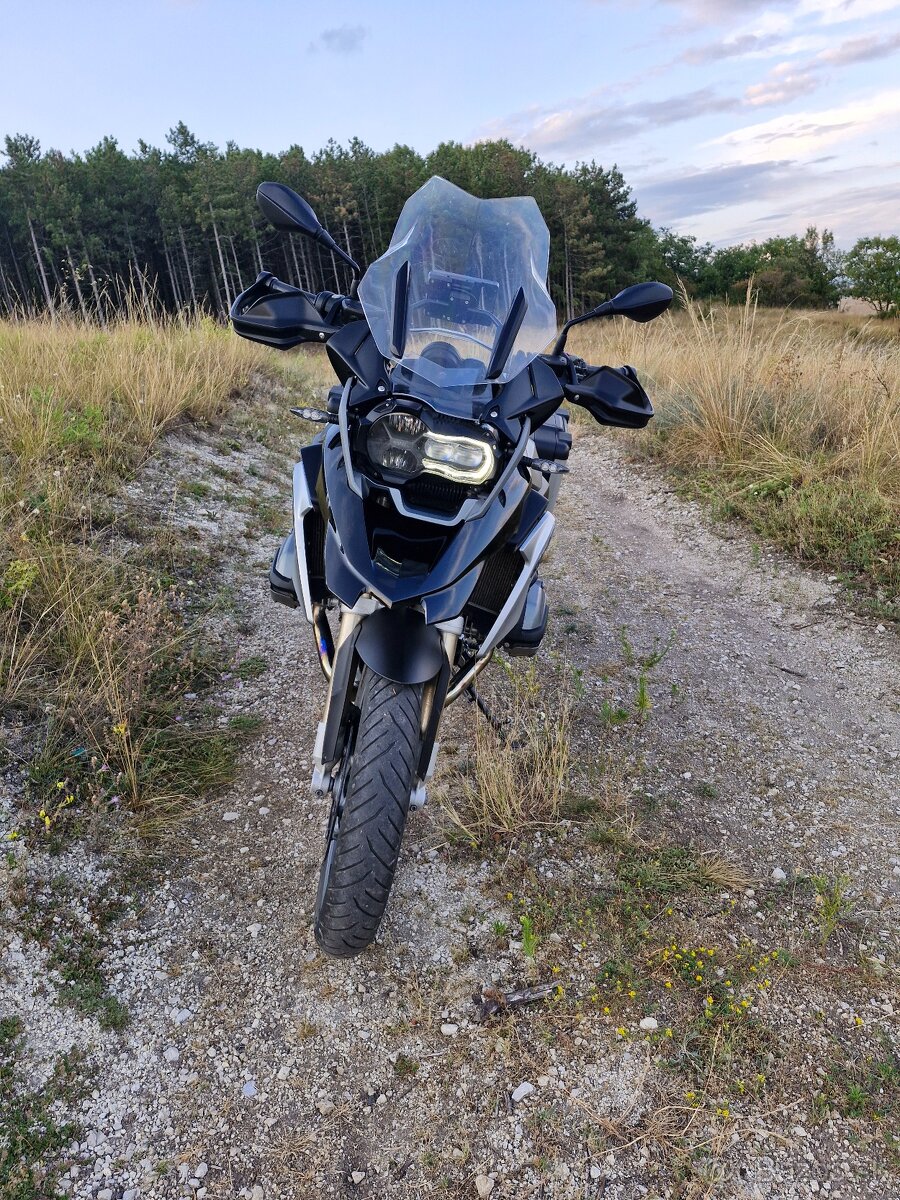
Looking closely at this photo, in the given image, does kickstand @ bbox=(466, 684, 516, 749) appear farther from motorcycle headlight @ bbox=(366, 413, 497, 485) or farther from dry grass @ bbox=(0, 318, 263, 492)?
dry grass @ bbox=(0, 318, 263, 492)

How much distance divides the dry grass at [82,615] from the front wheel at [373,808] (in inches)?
39.8

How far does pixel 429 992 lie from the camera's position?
1981 millimetres

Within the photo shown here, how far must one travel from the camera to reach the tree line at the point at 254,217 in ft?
102

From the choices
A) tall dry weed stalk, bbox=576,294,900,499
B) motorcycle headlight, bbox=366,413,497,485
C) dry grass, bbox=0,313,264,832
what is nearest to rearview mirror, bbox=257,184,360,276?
motorcycle headlight, bbox=366,413,497,485

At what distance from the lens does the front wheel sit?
5.66 feet

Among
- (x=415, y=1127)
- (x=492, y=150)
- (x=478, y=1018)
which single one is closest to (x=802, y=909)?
(x=478, y=1018)

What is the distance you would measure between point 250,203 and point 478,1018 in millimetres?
37428

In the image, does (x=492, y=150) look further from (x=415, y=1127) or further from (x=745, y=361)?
(x=415, y=1127)

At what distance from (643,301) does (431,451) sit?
879 mm

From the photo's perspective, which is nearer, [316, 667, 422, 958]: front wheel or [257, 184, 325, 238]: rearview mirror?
[316, 667, 422, 958]: front wheel

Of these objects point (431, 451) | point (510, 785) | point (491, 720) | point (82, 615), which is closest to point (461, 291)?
point (431, 451)

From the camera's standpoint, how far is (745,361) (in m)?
6.33

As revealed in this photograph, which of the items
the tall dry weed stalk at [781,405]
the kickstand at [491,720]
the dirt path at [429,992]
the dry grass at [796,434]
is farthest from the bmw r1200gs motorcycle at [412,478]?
the tall dry weed stalk at [781,405]

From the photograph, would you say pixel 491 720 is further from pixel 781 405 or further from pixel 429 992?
pixel 781 405
